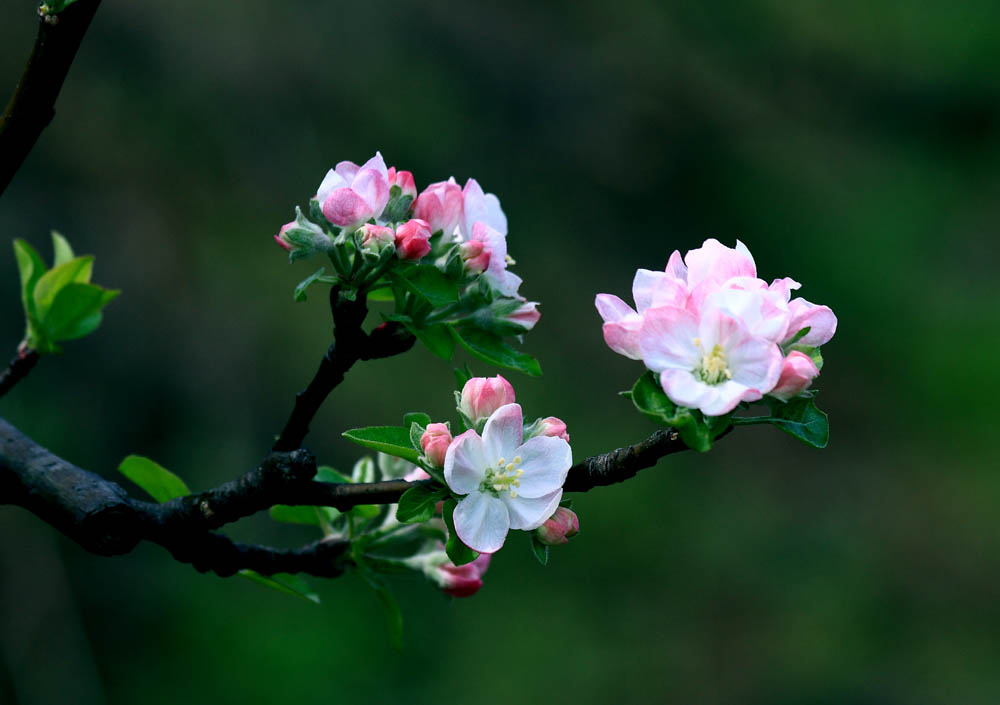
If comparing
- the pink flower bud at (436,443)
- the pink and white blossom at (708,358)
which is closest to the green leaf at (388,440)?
the pink flower bud at (436,443)

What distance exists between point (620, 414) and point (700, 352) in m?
3.18

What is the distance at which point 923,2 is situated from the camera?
5578 mm

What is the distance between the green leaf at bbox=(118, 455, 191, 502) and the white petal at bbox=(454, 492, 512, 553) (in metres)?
0.46

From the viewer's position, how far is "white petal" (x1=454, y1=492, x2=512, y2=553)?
0.76 m

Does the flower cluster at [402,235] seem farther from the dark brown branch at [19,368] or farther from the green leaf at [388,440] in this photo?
the dark brown branch at [19,368]

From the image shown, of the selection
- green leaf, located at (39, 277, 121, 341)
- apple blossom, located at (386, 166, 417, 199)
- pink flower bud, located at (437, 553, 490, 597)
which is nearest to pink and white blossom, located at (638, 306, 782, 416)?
apple blossom, located at (386, 166, 417, 199)

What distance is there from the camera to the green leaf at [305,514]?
A: 1122 millimetres

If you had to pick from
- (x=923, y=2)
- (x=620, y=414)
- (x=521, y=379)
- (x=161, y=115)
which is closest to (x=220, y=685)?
→ (x=521, y=379)

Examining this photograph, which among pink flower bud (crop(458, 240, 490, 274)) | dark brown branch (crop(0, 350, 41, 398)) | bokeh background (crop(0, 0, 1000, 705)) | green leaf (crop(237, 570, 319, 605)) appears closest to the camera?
pink flower bud (crop(458, 240, 490, 274))

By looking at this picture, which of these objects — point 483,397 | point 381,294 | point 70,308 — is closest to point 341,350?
point 381,294

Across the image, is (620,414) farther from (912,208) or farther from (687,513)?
(912,208)

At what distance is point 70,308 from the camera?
1.28m

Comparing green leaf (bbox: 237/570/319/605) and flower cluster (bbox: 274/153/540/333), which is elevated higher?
flower cluster (bbox: 274/153/540/333)

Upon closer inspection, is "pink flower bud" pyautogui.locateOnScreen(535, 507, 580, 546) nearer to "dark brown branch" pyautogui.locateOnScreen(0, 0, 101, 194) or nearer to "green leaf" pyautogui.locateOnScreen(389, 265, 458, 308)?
"green leaf" pyautogui.locateOnScreen(389, 265, 458, 308)
